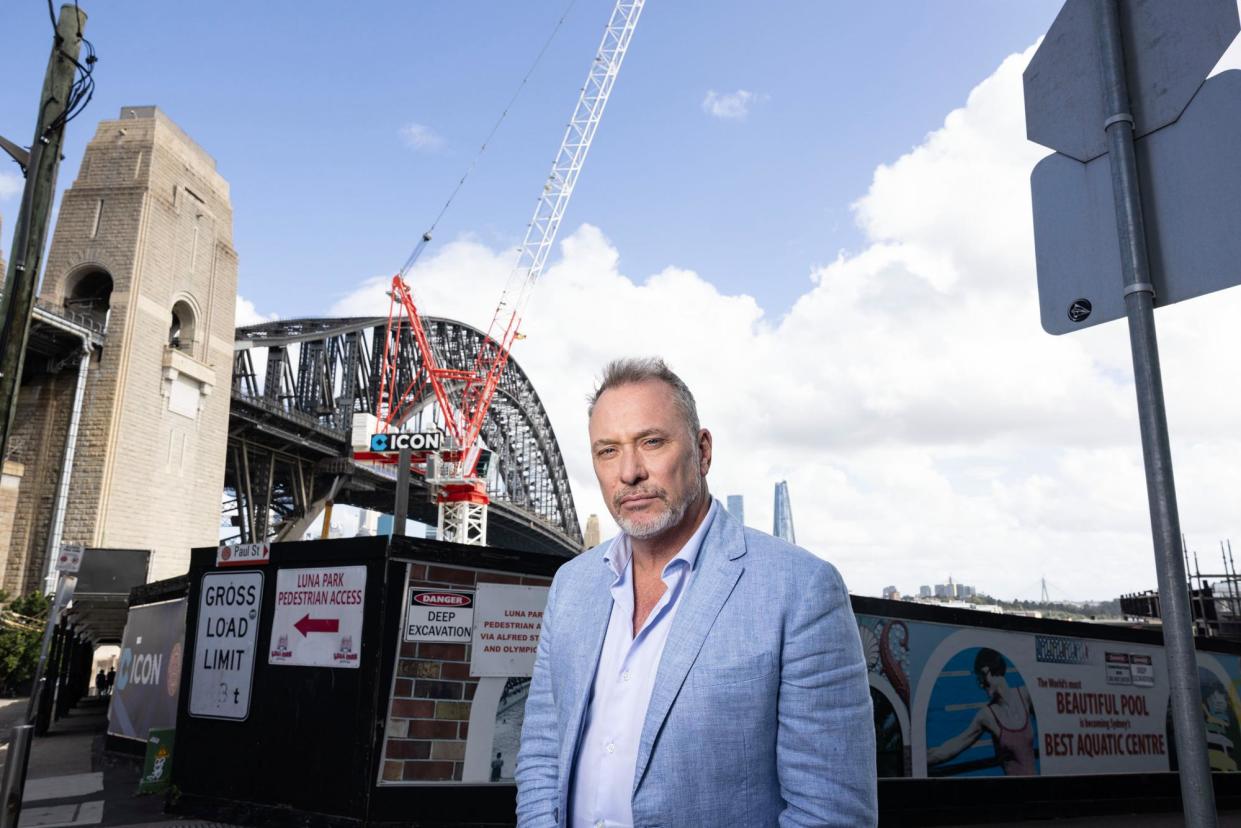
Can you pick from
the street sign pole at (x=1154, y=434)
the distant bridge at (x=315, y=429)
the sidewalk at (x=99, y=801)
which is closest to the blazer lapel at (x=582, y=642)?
the street sign pole at (x=1154, y=434)

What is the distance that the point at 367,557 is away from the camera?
24.6 feet

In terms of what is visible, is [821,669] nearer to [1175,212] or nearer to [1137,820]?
[1175,212]

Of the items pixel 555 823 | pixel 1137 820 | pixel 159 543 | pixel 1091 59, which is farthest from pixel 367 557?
pixel 159 543

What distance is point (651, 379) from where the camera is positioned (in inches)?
96.0

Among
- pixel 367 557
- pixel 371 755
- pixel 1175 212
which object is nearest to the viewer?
pixel 1175 212

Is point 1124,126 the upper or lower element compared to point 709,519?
upper

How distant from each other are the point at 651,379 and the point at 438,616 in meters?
5.61

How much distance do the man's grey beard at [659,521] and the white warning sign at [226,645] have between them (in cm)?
716

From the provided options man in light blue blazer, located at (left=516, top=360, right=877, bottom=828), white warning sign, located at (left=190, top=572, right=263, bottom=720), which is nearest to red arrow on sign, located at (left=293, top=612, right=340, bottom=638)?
white warning sign, located at (left=190, top=572, right=263, bottom=720)

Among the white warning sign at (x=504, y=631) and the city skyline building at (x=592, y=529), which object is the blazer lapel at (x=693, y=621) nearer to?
the white warning sign at (x=504, y=631)

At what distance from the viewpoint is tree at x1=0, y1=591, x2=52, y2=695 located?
74.0ft

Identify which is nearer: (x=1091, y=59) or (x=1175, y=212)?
(x=1175, y=212)

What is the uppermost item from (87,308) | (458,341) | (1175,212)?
(458,341)

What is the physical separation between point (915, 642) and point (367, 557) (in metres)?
5.98
